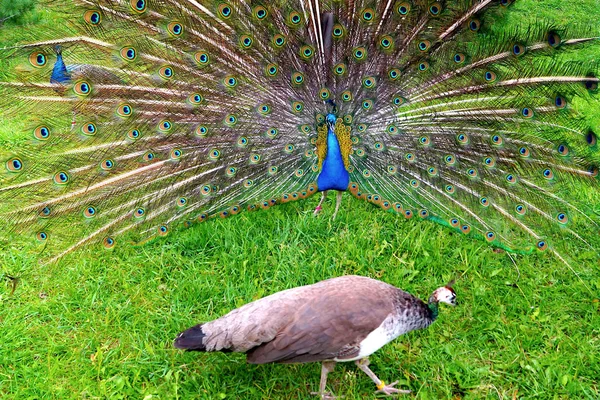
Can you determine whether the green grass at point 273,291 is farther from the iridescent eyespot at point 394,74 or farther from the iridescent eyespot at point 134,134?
the iridescent eyespot at point 394,74

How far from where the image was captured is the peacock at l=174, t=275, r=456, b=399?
2.44m

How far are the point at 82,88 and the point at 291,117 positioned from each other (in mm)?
1478

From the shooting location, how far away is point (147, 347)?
3109mm

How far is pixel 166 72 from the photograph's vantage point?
335cm

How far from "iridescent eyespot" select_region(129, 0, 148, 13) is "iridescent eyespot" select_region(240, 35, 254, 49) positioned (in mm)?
660

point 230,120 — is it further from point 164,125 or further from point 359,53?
point 359,53

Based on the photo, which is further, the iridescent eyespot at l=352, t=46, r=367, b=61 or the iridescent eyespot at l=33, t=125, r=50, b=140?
the iridescent eyespot at l=352, t=46, r=367, b=61

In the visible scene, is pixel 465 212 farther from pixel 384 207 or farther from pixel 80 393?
pixel 80 393

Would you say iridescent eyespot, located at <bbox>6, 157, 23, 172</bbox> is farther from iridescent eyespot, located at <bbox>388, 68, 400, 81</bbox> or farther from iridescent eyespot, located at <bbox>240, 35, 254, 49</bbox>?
iridescent eyespot, located at <bbox>388, 68, 400, 81</bbox>

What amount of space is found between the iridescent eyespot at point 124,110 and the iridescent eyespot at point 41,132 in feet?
1.49

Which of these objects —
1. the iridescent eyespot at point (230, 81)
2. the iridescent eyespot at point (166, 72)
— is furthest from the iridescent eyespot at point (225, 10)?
the iridescent eyespot at point (166, 72)

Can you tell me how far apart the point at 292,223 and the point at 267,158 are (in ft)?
2.22

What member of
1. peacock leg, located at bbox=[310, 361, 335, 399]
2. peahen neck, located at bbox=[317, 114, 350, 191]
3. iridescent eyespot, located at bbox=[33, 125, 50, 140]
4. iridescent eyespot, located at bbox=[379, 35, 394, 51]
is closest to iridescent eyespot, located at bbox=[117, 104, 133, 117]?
iridescent eyespot, located at bbox=[33, 125, 50, 140]

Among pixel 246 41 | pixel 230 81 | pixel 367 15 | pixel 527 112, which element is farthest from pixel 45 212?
pixel 527 112
